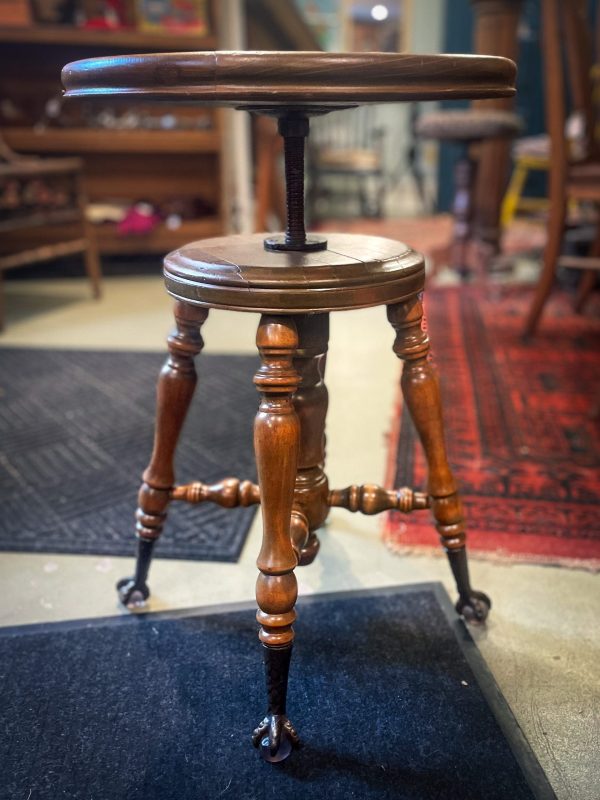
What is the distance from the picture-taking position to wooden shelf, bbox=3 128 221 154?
2.88 m

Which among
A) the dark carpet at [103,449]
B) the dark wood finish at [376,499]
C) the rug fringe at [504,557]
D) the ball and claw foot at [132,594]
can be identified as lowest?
the dark carpet at [103,449]

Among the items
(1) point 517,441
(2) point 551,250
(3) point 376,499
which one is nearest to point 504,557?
(3) point 376,499

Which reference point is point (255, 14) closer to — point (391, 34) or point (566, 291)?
point (566, 291)

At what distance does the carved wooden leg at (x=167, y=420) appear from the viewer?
770 millimetres

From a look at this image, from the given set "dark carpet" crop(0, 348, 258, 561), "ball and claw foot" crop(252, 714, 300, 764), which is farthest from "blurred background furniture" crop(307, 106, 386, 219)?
"ball and claw foot" crop(252, 714, 300, 764)

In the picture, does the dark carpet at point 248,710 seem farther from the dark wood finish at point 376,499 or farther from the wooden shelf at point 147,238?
the wooden shelf at point 147,238

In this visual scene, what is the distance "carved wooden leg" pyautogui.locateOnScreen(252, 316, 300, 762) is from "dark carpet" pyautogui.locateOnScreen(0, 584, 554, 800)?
0.06 m

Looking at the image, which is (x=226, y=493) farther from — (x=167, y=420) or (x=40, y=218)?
(x=40, y=218)

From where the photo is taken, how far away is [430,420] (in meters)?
0.78

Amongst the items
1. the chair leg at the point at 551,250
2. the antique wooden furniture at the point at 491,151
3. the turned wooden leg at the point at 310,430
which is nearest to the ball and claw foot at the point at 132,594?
the turned wooden leg at the point at 310,430

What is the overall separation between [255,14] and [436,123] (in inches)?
78.4

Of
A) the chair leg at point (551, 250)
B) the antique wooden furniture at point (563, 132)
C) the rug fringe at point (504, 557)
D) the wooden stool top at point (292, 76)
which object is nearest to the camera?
the wooden stool top at point (292, 76)

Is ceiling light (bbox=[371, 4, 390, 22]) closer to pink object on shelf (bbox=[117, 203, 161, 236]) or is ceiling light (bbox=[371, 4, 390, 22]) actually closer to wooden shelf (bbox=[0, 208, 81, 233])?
pink object on shelf (bbox=[117, 203, 161, 236])

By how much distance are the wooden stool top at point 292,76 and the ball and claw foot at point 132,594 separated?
638 mm
